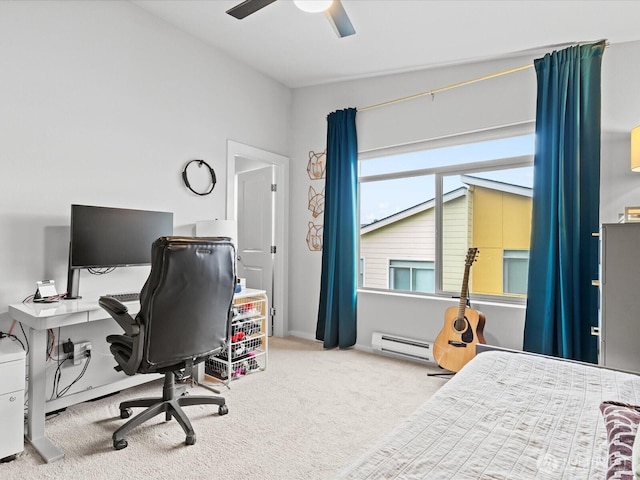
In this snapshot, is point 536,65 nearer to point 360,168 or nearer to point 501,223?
point 501,223

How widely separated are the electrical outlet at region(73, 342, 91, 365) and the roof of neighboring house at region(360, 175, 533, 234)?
8.69 ft

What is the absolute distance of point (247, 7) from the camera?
2.12 metres

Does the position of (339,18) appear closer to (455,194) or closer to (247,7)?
(247,7)

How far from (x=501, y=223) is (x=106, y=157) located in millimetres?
3126

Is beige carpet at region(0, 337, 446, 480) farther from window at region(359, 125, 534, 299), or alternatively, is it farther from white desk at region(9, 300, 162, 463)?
window at region(359, 125, 534, 299)

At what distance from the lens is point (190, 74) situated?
3.35 meters

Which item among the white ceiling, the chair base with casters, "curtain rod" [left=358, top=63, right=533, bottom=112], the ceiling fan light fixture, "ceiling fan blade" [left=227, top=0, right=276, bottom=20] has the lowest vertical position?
the chair base with casters

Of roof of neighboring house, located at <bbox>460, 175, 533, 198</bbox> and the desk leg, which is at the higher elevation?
roof of neighboring house, located at <bbox>460, 175, 533, 198</bbox>

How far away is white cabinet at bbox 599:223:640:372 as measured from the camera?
80.3 inches

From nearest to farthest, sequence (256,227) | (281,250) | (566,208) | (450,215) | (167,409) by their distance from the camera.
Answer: (167,409)
(566,208)
(450,215)
(281,250)
(256,227)

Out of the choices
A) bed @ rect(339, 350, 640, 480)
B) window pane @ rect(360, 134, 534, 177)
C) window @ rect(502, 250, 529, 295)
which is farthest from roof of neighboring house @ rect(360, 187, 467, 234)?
bed @ rect(339, 350, 640, 480)

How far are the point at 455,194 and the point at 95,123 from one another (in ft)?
9.68

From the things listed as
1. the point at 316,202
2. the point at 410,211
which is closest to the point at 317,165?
the point at 316,202

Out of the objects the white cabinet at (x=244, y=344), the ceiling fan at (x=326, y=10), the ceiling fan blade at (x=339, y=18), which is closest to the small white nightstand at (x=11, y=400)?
the white cabinet at (x=244, y=344)
